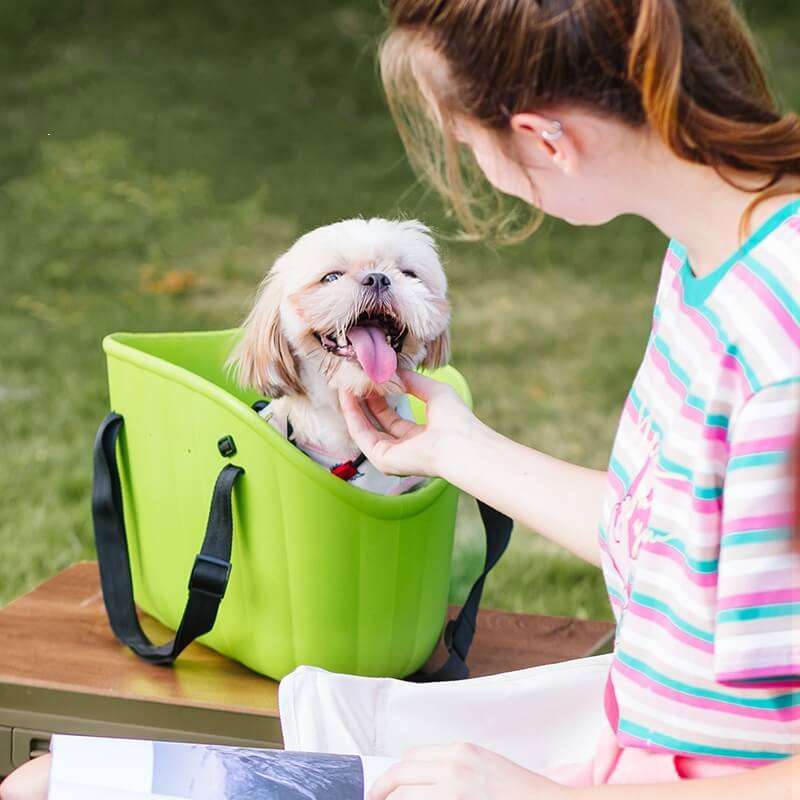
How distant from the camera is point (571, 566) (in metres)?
2.99

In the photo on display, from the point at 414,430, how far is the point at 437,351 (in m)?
0.30

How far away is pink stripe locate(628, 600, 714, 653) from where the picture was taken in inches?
41.4

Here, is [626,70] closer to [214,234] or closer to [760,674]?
[760,674]

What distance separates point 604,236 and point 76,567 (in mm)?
3210

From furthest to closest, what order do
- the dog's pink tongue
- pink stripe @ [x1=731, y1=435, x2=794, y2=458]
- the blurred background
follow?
the blurred background, the dog's pink tongue, pink stripe @ [x1=731, y1=435, x2=794, y2=458]

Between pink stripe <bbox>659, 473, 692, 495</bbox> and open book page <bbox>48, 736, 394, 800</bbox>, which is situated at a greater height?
pink stripe <bbox>659, 473, 692, 495</bbox>

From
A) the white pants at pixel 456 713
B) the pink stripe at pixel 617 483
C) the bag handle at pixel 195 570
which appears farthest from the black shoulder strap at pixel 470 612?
the pink stripe at pixel 617 483

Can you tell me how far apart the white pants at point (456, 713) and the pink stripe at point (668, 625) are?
29 centimetres

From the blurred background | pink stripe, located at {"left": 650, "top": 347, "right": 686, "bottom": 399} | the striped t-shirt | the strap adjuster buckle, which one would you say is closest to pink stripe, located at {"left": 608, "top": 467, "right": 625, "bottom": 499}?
the striped t-shirt

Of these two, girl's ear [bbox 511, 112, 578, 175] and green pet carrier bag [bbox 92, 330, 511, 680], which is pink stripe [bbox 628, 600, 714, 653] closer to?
girl's ear [bbox 511, 112, 578, 175]

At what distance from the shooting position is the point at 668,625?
1077mm

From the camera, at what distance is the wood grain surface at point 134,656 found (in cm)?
184

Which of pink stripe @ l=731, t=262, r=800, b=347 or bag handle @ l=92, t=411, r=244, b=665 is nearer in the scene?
pink stripe @ l=731, t=262, r=800, b=347

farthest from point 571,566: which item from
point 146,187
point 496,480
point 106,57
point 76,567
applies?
point 106,57
